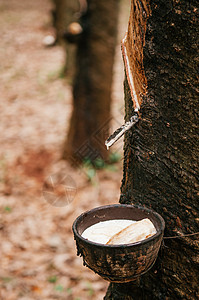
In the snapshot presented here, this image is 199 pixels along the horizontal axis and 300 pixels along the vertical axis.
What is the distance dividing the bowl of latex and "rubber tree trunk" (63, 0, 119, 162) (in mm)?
2823

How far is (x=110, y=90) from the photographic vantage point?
4371 mm

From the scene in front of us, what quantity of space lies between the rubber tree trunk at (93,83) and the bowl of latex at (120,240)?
9.26ft

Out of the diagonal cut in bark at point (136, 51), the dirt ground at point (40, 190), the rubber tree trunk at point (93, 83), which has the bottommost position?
the dirt ground at point (40, 190)

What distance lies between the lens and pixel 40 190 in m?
4.09

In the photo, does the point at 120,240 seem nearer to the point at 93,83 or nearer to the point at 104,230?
the point at 104,230

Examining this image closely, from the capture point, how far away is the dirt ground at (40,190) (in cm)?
291

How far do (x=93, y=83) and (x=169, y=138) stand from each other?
9.69 ft

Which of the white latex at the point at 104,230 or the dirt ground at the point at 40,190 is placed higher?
the white latex at the point at 104,230

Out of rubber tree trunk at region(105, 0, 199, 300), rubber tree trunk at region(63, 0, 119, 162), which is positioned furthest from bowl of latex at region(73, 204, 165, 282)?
rubber tree trunk at region(63, 0, 119, 162)

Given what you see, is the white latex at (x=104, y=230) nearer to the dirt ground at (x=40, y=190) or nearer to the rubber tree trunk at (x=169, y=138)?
the rubber tree trunk at (x=169, y=138)

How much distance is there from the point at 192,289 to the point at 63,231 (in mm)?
2162

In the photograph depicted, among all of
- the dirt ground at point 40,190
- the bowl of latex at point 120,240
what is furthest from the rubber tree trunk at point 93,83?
the bowl of latex at point 120,240

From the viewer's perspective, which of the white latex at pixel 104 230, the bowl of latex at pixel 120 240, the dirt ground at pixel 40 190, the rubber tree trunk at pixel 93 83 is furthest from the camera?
the rubber tree trunk at pixel 93 83

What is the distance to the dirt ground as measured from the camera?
2.91m
